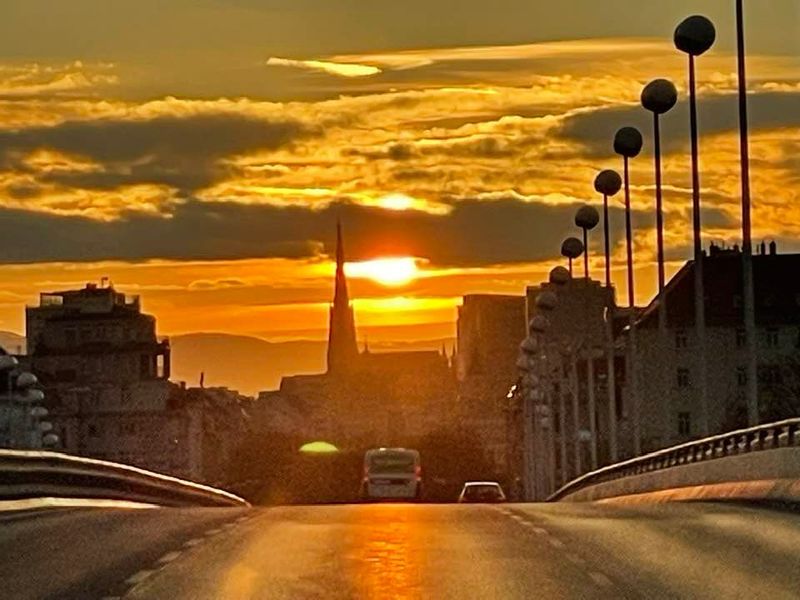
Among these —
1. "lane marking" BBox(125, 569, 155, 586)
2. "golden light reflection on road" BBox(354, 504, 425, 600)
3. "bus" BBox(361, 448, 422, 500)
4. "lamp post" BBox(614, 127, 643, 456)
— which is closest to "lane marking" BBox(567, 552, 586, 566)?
"golden light reflection on road" BBox(354, 504, 425, 600)

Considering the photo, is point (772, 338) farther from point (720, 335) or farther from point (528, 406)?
point (528, 406)

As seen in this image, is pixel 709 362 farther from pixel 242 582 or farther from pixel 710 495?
pixel 242 582

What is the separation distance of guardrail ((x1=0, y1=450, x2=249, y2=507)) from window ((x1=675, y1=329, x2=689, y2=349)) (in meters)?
136

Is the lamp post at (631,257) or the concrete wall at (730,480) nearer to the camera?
the concrete wall at (730,480)

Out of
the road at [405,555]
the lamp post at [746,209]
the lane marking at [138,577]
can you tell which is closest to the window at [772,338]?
the lamp post at [746,209]

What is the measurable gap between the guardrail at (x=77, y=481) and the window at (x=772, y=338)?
135m

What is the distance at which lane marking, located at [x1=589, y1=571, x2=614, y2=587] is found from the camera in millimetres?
23141

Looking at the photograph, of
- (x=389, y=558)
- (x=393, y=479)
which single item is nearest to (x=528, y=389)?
(x=393, y=479)

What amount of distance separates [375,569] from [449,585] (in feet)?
7.65

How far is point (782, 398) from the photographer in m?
176

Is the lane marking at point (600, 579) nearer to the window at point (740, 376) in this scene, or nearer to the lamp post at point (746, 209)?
the lamp post at point (746, 209)

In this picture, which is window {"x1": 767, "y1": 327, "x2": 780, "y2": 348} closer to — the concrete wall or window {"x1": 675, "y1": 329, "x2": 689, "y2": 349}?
window {"x1": 675, "y1": 329, "x2": 689, "y2": 349}

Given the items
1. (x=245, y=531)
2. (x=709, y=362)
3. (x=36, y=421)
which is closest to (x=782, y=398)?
(x=709, y=362)

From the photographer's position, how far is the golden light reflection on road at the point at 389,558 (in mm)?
22984
